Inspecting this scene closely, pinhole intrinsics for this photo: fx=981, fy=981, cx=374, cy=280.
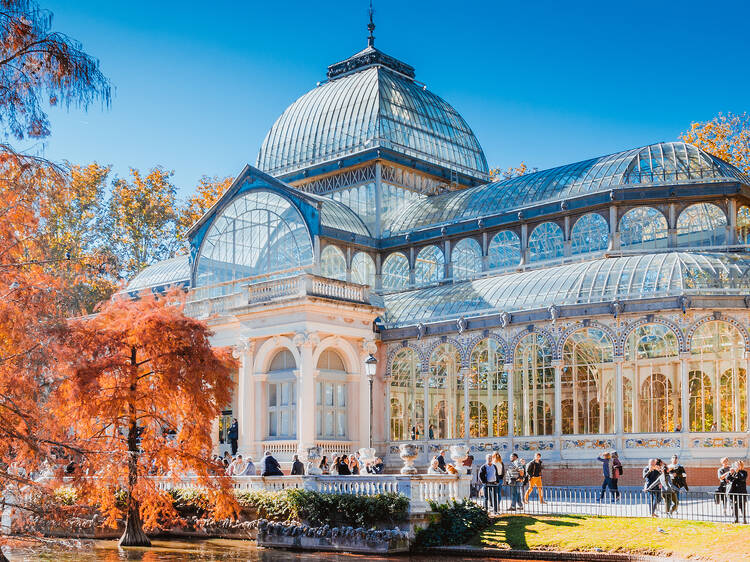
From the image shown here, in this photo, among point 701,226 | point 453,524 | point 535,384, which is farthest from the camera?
point 701,226

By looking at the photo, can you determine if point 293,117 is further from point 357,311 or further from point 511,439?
point 511,439

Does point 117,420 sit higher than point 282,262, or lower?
lower

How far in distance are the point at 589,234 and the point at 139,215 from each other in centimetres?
3161

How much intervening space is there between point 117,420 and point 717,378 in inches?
690

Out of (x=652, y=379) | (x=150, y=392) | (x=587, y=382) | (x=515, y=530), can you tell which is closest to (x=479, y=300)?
(x=587, y=382)

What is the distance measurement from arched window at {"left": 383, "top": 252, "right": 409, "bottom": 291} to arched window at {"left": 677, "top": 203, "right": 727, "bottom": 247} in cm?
1169

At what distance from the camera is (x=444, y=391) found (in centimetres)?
3550

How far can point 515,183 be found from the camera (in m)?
40.0

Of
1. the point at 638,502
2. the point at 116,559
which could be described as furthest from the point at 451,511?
the point at 116,559

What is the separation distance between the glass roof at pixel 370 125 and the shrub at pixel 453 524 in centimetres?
2298

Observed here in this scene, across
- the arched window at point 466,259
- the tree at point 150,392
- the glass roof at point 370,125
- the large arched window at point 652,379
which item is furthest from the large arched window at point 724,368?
the glass roof at point 370,125

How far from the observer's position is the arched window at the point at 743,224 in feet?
116

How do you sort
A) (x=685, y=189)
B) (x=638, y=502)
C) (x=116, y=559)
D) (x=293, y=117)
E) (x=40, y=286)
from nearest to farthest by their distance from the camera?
(x=40, y=286) < (x=116, y=559) < (x=638, y=502) < (x=685, y=189) < (x=293, y=117)

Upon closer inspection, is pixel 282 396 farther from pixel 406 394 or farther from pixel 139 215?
pixel 139 215
